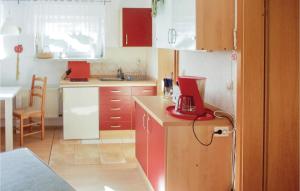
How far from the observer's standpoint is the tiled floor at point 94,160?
443 centimetres

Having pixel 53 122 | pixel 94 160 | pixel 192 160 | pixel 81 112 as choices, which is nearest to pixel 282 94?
pixel 192 160

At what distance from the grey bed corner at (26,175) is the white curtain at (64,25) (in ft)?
14.1

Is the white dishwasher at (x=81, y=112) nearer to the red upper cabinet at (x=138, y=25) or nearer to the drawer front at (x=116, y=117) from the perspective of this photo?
the drawer front at (x=116, y=117)

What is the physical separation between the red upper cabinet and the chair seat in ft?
5.85

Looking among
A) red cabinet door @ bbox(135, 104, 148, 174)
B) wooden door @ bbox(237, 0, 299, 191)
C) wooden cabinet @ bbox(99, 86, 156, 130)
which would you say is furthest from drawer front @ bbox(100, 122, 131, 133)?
wooden door @ bbox(237, 0, 299, 191)

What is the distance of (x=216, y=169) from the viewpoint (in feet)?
11.0

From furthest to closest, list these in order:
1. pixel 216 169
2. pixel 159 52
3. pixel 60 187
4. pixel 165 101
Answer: pixel 159 52 → pixel 165 101 → pixel 216 169 → pixel 60 187

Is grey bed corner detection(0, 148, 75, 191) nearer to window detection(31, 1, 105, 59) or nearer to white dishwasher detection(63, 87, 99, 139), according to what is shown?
white dishwasher detection(63, 87, 99, 139)

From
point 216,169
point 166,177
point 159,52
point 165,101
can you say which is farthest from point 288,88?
point 159,52

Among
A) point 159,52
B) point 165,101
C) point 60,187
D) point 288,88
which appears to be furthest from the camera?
point 159,52

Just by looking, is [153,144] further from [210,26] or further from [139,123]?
[210,26]

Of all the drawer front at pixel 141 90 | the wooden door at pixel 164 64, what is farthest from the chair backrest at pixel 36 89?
the wooden door at pixel 164 64

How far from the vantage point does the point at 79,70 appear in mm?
6637

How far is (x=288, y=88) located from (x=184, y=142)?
0.86 m
